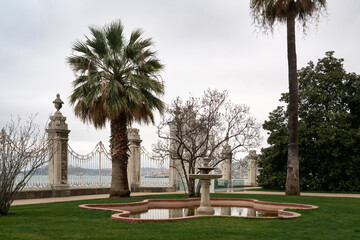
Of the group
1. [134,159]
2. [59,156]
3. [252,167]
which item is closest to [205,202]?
[59,156]

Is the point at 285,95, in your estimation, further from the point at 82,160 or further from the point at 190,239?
the point at 190,239

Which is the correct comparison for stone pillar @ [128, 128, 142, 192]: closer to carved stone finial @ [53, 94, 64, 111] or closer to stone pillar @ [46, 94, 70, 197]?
stone pillar @ [46, 94, 70, 197]

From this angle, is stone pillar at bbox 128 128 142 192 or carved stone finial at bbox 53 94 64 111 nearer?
carved stone finial at bbox 53 94 64 111

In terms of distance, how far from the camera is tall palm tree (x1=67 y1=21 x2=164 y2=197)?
17.8 meters

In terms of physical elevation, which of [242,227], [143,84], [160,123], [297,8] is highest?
Result: [297,8]

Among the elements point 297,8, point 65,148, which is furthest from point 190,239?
point 297,8

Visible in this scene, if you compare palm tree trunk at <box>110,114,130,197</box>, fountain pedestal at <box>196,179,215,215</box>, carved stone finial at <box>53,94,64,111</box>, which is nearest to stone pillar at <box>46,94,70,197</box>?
carved stone finial at <box>53,94,64,111</box>

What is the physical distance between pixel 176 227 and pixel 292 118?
13.3 metres

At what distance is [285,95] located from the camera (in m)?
30.1

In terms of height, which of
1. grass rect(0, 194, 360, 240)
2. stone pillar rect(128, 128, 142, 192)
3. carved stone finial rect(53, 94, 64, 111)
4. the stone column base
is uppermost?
carved stone finial rect(53, 94, 64, 111)

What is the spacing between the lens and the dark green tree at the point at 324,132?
25844mm

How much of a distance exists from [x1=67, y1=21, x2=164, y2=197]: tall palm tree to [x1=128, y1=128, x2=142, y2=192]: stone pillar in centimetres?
565

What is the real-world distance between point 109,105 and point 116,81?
3.60ft

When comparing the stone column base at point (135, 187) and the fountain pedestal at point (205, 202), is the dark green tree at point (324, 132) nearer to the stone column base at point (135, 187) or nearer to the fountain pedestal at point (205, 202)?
the stone column base at point (135, 187)
